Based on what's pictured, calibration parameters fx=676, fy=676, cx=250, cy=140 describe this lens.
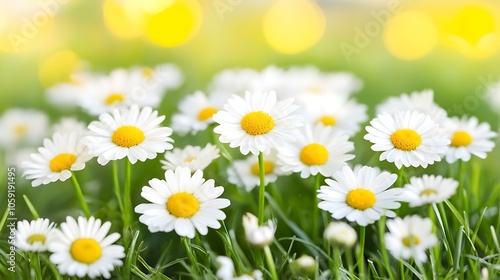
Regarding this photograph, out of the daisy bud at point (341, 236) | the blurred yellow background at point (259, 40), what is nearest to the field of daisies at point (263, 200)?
the daisy bud at point (341, 236)

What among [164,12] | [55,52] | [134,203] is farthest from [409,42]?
[134,203]

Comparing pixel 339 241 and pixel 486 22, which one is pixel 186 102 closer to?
pixel 339 241

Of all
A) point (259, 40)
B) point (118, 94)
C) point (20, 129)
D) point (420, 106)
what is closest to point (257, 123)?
point (420, 106)

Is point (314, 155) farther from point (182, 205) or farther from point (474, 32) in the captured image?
point (474, 32)

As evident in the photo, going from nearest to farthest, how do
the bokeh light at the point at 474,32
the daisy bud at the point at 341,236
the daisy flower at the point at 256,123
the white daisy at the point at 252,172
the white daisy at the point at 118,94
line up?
the daisy bud at the point at 341,236
the daisy flower at the point at 256,123
the white daisy at the point at 252,172
the white daisy at the point at 118,94
the bokeh light at the point at 474,32

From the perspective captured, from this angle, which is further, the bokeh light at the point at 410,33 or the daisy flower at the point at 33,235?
the bokeh light at the point at 410,33

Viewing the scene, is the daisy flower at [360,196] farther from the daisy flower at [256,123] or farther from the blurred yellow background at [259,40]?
the blurred yellow background at [259,40]

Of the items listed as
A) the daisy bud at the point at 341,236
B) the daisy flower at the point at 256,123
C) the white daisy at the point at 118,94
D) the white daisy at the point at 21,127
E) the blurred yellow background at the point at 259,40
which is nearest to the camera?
the daisy bud at the point at 341,236

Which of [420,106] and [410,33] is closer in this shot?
[420,106]

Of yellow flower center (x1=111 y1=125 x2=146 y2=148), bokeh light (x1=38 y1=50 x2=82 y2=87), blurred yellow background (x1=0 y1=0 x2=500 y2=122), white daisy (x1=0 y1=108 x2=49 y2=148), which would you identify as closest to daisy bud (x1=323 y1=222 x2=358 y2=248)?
yellow flower center (x1=111 y1=125 x2=146 y2=148)
